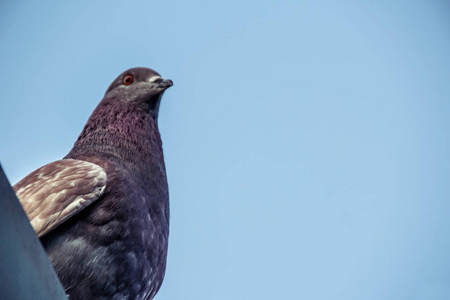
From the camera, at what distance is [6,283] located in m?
0.82

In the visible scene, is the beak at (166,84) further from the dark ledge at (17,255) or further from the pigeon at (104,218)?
the dark ledge at (17,255)

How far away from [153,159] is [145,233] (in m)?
0.96

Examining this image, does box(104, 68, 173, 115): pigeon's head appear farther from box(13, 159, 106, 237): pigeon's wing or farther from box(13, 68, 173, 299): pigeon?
box(13, 159, 106, 237): pigeon's wing

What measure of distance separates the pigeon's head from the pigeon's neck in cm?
10

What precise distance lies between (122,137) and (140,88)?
85 centimetres

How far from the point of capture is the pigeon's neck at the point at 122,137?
12.8 feet

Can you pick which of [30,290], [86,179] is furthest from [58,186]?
[30,290]

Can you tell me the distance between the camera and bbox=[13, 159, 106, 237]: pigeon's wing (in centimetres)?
291

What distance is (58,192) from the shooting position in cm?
311

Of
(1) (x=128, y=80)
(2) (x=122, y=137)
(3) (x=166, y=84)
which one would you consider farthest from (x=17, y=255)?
(1) (x=128, y=80)

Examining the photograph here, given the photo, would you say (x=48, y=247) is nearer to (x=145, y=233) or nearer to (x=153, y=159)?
(x=145, y=233)

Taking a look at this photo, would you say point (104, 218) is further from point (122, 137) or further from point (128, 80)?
point (128, 80)

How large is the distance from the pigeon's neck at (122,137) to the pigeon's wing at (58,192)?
455 mm

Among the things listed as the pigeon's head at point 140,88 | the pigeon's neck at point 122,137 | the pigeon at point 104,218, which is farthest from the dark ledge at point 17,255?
the pigeon's head at point 140,88
